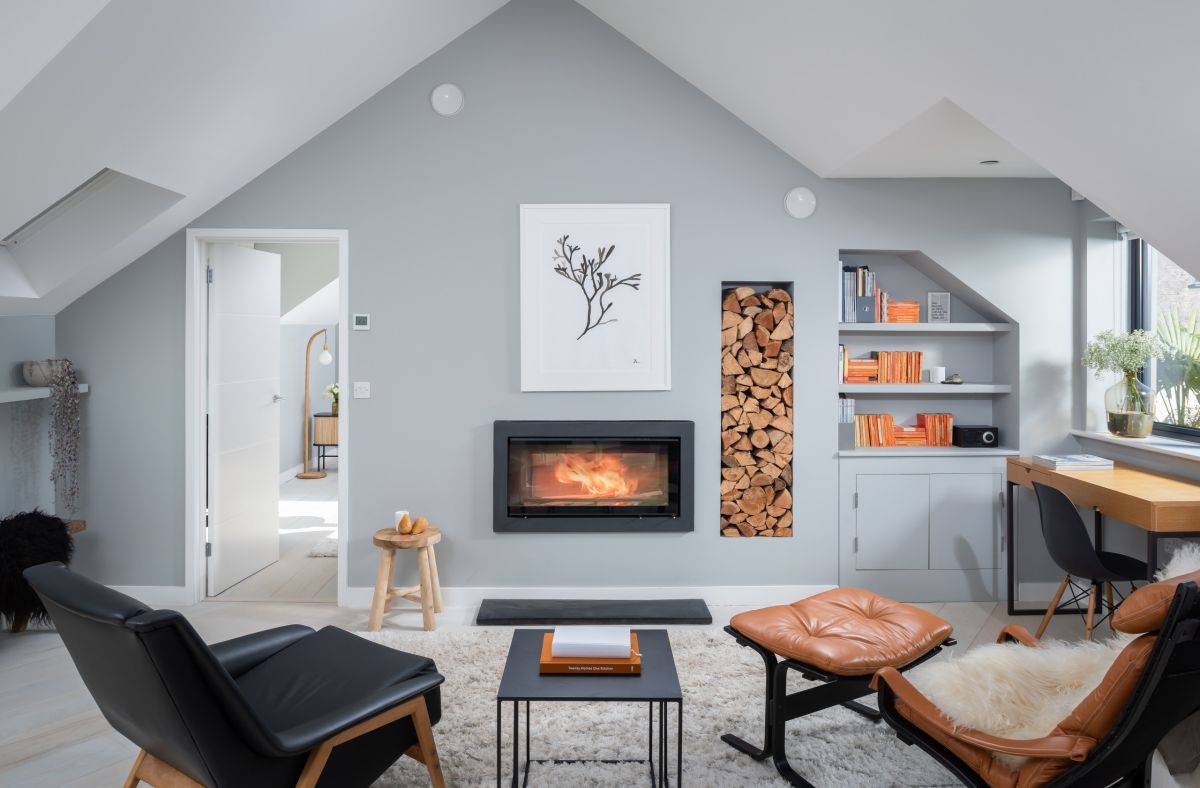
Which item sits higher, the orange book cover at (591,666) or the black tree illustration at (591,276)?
the black tree illustration at (591,276)

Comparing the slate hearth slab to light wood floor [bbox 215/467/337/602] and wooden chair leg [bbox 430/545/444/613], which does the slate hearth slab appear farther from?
light wood floor [bbox 215/467/337/602]

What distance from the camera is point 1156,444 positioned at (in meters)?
3.66

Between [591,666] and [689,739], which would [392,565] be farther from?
[591,666]

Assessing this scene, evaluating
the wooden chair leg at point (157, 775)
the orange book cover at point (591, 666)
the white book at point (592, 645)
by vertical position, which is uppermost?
the white book at point (592, 645)

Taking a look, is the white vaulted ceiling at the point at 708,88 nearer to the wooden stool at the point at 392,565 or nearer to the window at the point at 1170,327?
the window at the point at 1170,327

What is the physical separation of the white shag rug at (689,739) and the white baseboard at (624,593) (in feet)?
2.51

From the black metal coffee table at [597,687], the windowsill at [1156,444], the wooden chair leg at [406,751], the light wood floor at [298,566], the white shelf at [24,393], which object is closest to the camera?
the wooden chair leg at [406,751]

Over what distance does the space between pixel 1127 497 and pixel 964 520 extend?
3.60 feet

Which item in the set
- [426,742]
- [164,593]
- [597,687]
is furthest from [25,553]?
[597,687]

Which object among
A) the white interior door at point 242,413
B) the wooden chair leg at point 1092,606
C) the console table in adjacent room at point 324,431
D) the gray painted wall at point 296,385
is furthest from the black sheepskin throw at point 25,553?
the console table in adjacent room at point 324,431

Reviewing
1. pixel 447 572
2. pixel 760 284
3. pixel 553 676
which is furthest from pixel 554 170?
pixel 553 676

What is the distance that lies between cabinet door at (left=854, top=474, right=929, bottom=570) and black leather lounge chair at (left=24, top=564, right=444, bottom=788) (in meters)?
2.61

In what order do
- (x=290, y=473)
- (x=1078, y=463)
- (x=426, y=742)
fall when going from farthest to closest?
(x=290, y=473) → (x=1078, y=463) → (x=426, y=742)

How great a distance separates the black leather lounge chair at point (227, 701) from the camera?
1737 millimetres
